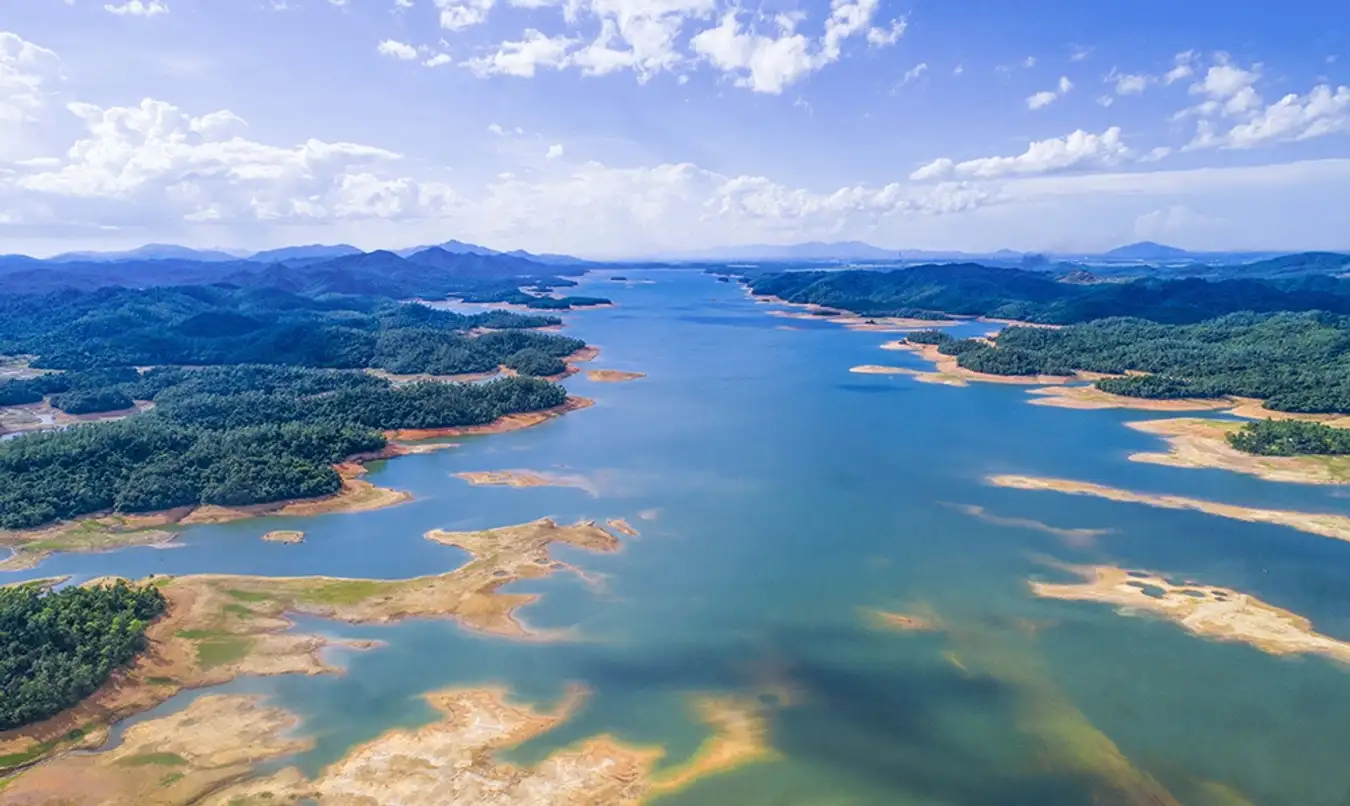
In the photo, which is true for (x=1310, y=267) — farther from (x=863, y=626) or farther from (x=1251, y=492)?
(x=863, y=626)

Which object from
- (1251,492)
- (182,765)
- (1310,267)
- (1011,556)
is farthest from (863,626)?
(1310,267)

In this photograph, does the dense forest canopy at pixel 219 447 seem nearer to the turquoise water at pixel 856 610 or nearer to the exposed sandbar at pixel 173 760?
the turquoise water at pixel 856 610

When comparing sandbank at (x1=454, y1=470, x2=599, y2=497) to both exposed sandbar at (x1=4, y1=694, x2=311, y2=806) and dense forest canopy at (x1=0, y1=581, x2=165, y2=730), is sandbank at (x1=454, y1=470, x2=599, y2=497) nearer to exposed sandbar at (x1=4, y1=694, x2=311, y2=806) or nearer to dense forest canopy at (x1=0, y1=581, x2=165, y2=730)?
dense forest canopy at (x1=0, y1=581, x2=165, y2=730)

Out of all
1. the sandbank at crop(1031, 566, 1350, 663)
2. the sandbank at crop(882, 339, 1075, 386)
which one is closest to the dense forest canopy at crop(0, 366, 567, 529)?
the sandbank at crop(1031, 566, 1350, 663)

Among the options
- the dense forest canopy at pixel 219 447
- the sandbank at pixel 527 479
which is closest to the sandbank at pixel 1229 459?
the sandbank at pixel 527 479

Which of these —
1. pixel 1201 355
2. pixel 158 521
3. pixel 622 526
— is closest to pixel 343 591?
pixel 622 526

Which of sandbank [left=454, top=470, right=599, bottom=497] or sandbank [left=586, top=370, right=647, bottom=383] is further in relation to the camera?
sandbank [left=586, top=370, right=647, bottom=383]
